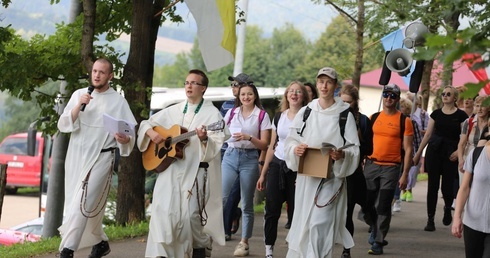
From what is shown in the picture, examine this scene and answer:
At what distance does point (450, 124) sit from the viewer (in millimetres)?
14617

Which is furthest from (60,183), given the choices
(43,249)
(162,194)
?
(162,194)

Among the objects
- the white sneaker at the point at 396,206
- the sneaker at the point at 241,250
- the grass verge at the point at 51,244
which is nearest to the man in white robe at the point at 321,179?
A: the sneaker at the point at 241,250

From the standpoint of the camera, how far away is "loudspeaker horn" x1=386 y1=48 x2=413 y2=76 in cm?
1466

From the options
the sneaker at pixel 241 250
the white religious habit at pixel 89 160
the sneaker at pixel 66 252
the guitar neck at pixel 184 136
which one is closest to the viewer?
the guitar neck at pixel 184 136

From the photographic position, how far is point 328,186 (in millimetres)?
9898

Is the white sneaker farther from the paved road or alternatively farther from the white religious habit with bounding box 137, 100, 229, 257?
the white religious habit with bounding box 137, 100, 229, 257

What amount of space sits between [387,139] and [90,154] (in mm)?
3720

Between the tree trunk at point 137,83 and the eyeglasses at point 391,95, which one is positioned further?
the tree trunk at point 137,83

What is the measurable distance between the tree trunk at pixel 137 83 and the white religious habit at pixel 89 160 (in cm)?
366

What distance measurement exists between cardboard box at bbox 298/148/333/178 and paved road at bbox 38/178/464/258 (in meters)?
2.22

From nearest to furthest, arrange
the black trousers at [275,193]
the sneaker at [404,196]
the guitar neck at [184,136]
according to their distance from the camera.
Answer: the guitar neck at [184,136] < the black trousers at [275,193] < the sneaker at [404,196]

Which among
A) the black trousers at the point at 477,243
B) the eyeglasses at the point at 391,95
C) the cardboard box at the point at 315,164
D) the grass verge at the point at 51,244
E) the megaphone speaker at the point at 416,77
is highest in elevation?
the megaphone speaker at the point at 416,77

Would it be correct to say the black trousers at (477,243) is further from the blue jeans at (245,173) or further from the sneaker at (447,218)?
the sneaker at (447,218)

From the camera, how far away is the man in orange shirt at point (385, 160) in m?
12.3
